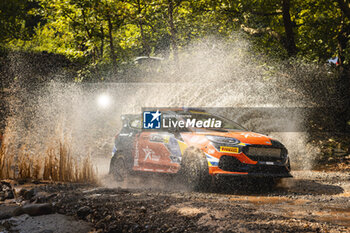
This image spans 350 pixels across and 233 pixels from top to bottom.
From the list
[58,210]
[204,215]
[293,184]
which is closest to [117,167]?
Answer: [58,210]

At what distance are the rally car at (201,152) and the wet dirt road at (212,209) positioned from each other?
14.8 inches

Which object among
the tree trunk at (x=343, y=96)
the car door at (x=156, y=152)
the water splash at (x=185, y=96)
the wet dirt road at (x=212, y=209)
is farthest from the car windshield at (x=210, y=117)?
the tree trunk at (x=343, y=96)

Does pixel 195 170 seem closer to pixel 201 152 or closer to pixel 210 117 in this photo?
pixel 201 152

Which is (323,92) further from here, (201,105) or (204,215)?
(204,215)

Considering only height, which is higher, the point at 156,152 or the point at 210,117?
the point at 210,117

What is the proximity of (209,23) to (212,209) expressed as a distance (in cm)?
1290

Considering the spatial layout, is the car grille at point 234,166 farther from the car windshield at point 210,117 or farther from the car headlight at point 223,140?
→ the car windshield at point 210,117

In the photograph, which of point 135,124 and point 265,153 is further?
point 135,124

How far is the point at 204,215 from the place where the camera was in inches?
180

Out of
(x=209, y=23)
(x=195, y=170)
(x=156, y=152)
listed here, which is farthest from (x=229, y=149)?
(x=209, y=23)

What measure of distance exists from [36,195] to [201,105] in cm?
930

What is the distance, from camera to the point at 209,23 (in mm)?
16672

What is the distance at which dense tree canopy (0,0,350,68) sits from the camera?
14.8m

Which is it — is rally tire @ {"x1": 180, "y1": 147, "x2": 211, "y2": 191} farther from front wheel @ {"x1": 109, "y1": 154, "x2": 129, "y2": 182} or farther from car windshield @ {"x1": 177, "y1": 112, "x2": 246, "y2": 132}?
front wheel @ {"x1": 109, "y1": 154, "x2": 129, "y2": 182}
